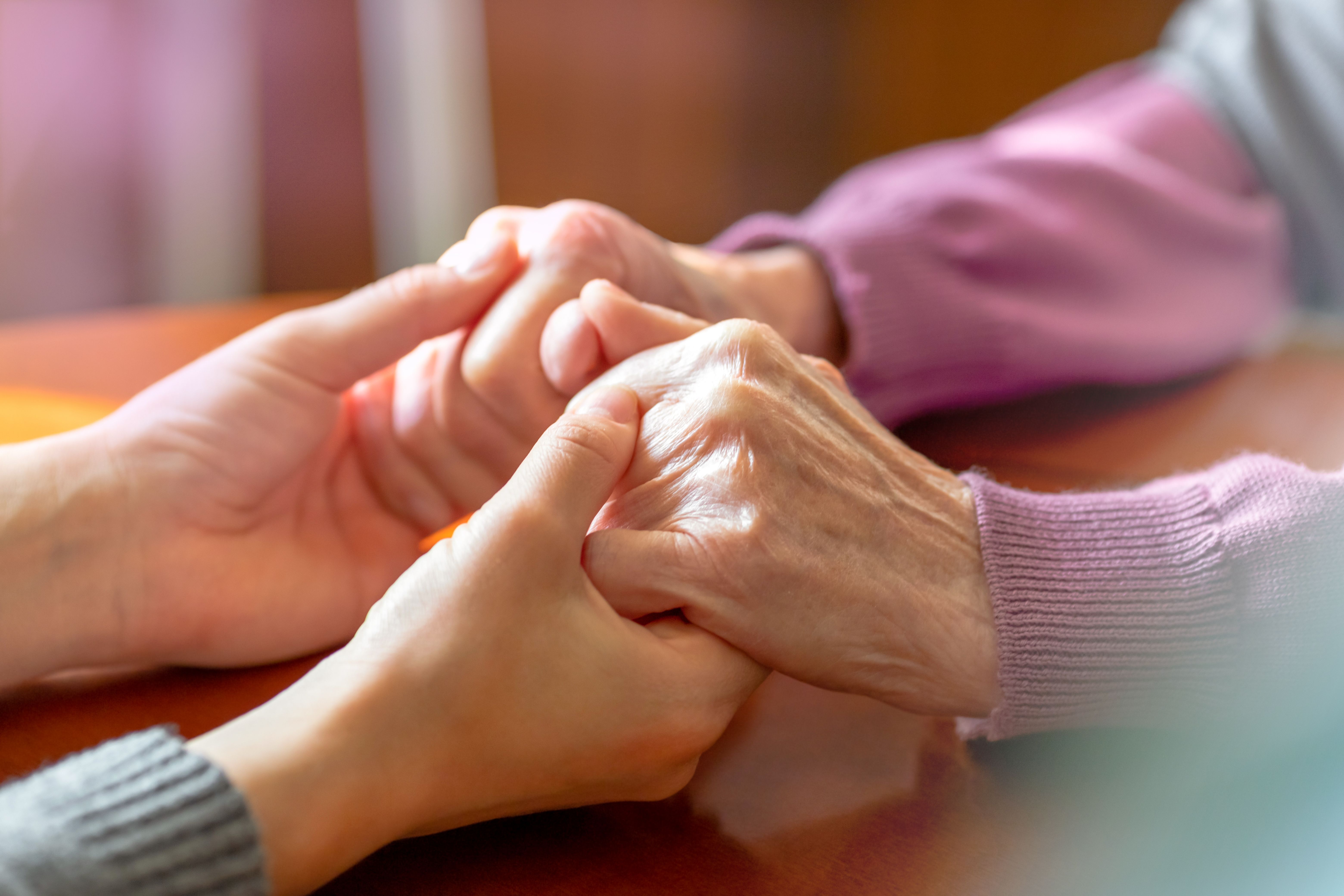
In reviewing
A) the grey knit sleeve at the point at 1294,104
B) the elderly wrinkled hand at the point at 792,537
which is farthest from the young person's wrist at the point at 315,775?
the grey knit sleeve at the point at 1294,104

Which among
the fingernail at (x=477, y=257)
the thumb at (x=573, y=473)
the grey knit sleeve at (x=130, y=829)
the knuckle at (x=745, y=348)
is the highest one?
the fingernail at (x=477, y=257)

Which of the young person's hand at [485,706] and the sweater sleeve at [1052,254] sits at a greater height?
the sweater sleeve at [1052,254]

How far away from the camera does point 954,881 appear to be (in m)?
0.38

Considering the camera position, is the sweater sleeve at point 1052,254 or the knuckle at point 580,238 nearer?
the knuckle at point 580,238

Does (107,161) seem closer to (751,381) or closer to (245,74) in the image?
(245,74)

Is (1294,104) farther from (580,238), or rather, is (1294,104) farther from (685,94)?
(685,94)

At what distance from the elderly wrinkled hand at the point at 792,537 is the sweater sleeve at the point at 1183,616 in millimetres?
17

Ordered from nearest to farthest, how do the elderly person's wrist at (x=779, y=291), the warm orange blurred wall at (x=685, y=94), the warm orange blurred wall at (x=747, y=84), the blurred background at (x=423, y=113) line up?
the elderly person's wrist at (x=779, y=291) → the blurred background at (x=423, y=113) → the warm orange blurred wall at (x=685, y=94) → the warm orange blurred wall at (x=747, y=84)

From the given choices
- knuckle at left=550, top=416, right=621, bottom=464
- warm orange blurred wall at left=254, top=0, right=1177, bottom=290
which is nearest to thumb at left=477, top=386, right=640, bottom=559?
knuckle at left=550, top=416, right=621, bottom=464

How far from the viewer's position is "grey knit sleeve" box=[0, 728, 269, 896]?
0.96ft

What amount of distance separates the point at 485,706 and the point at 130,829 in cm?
12

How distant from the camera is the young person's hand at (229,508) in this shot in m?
0.49

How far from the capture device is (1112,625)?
1.51 ft

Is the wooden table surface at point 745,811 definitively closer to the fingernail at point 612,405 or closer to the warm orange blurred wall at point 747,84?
the fingernail at point 612,405
